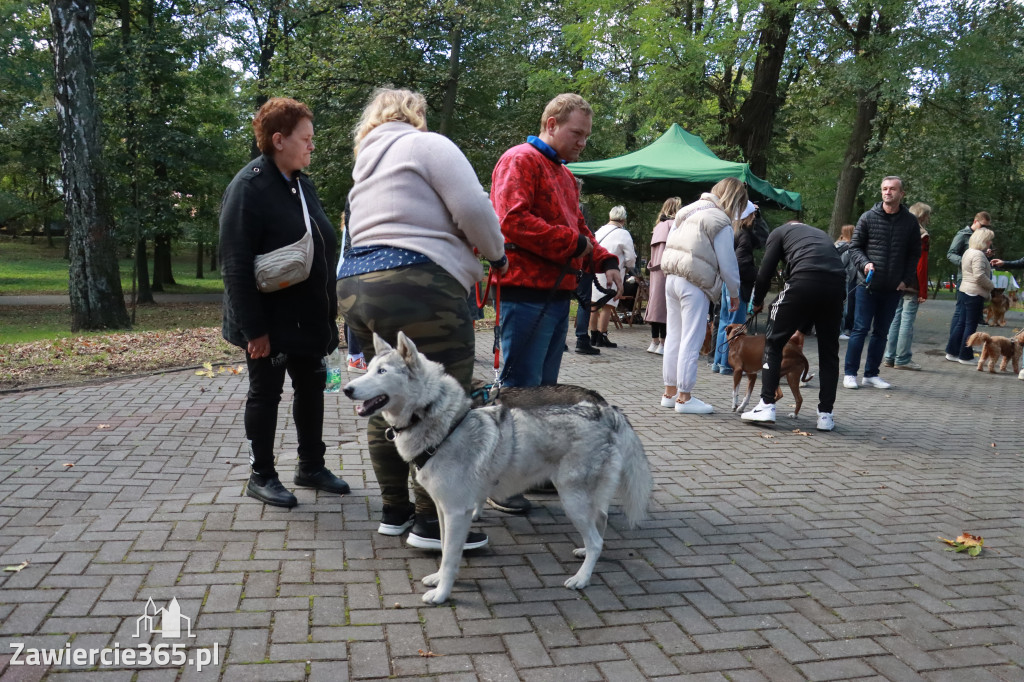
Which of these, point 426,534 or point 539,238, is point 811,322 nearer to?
point 539,238

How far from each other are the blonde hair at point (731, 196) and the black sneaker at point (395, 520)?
4.75 m

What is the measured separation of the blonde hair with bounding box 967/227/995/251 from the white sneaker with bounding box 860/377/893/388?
136 inches

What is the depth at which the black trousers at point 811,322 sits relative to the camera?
630 cm

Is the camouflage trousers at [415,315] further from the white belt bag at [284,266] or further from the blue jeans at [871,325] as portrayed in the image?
the blue jeans at [871,325]

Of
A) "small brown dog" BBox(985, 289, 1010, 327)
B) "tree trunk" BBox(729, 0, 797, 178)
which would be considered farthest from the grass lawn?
"small brown dog" BBox(985, 289, 1010, 327)

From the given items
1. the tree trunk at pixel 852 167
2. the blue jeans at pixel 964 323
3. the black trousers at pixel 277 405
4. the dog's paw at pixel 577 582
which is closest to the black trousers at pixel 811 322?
the dog's paw at pixel 577 582

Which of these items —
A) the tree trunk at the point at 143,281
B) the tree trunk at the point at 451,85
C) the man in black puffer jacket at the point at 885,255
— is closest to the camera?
the man in black puffer jacket at the point at 885,255

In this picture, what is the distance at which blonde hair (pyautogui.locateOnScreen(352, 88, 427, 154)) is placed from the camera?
3.39 metres

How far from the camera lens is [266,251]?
376 centimetres

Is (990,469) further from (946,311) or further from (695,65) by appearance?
(946,311)

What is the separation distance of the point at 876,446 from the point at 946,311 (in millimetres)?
21294

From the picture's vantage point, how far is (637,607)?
10.3ft

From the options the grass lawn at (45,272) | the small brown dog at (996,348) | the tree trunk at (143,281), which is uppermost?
the small brown dog at (996,348)

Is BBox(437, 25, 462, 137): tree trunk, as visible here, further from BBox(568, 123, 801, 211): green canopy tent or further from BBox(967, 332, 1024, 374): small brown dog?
BBox(967, 332, 1024, 374): small brown dog
